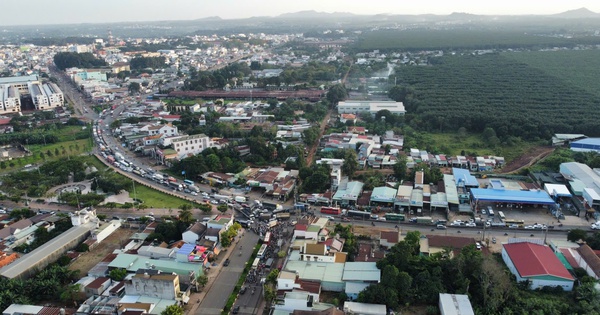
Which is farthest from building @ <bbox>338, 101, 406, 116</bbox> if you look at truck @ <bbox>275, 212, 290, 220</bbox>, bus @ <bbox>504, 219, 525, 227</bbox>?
truck @ <bbox>275, 212, 290, 220</bbox>

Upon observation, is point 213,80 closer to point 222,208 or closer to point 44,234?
point 222,208

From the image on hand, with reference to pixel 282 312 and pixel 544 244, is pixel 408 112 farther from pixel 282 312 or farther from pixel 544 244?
pixel 282 312

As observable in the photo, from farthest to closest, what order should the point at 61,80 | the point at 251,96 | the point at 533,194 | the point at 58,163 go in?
the point at 61,80
the point at 251,96
the point at 58,163
the point at 533,194

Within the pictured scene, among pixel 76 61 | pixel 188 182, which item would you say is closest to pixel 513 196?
pixel 188 182

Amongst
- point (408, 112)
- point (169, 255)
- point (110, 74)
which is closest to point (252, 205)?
point (169, 255)

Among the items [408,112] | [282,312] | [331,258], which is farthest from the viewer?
[408,112]

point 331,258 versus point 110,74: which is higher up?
point 110,74
